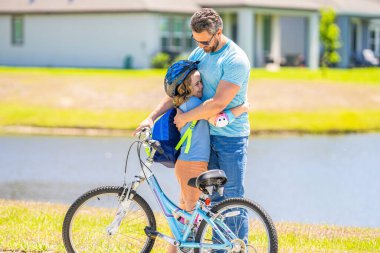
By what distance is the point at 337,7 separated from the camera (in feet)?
168

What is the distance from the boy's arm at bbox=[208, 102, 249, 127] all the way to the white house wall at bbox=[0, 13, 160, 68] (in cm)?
3590

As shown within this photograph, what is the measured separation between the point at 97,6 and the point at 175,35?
3885mm

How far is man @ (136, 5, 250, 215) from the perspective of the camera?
21.6 feet

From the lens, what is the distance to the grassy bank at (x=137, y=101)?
27625 mm

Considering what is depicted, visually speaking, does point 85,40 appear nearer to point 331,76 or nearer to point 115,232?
point 331,76

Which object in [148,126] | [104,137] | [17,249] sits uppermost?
[148,126]

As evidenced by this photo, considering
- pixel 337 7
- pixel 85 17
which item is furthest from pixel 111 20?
pixel 337 7

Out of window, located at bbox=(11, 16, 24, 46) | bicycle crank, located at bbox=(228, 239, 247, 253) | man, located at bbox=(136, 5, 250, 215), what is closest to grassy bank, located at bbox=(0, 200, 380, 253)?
man, located at bbox=(136, 5, 250, 215)

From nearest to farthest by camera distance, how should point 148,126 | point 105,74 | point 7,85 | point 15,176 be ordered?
point 148,126
point 15,176
point 7,85
point 105,74

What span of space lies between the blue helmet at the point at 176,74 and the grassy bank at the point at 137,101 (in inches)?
790

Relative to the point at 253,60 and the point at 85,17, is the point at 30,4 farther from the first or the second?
the point at 253,60

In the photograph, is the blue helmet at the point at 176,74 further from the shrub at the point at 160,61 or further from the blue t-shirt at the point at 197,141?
the shrub at the point at 160,61

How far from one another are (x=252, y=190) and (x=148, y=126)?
30.8 feet

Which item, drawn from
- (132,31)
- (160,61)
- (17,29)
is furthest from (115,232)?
(17,29)
